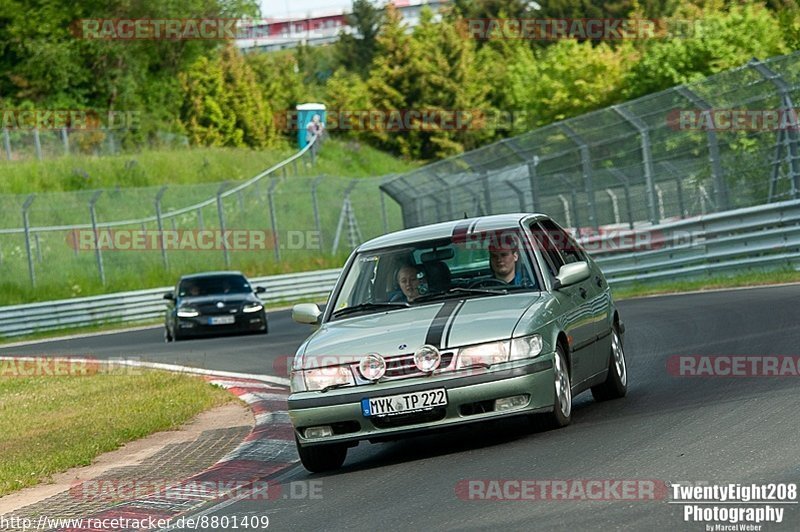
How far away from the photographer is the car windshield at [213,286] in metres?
28.0

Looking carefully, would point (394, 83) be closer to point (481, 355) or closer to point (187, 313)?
point (187, 313)

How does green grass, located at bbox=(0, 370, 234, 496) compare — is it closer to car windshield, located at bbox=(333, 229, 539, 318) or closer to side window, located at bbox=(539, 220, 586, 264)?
car windshield, located at bbox=(333, 229, 539, 318)

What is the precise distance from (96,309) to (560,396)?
30666mm

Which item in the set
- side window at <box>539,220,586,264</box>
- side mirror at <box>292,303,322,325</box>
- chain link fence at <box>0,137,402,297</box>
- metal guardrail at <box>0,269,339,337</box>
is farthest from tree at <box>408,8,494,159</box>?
side mirror at <box>292,303,322,325</box>

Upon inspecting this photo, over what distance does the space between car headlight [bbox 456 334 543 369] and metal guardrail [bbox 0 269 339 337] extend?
29777 mm

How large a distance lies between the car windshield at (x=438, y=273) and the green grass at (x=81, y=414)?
2.58 metres

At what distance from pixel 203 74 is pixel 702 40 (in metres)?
29.1

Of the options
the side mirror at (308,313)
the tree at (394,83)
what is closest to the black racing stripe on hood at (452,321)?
the side mirror at (308,313)

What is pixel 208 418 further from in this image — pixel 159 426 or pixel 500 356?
pixel 500 356

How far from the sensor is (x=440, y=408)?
9.10 metres

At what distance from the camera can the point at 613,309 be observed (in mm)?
11680

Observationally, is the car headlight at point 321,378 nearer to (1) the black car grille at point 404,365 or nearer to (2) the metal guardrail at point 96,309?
(1) the black car grille at point 404,365

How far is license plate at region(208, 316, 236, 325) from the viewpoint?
27.2 meters

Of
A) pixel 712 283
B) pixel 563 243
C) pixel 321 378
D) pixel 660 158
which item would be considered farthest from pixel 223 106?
pixel 321 378
